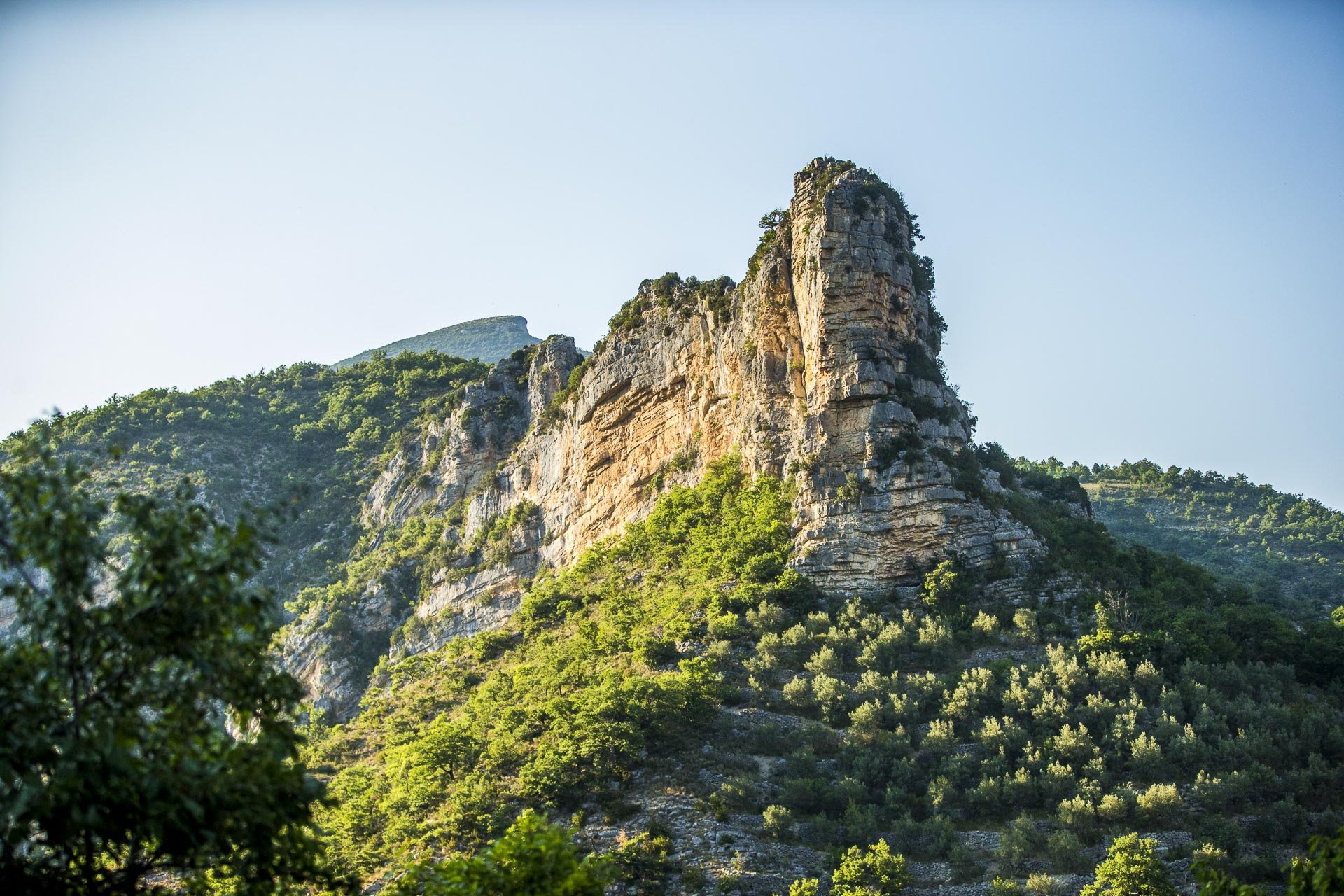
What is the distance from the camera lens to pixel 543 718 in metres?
35.2

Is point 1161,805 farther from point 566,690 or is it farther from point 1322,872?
point 566,690

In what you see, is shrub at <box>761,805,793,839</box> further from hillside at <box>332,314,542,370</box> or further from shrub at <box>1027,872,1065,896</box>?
hillside at <box>332,314,542,370</box>

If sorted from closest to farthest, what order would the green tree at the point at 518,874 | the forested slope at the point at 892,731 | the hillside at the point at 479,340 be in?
the green tree at the point at 518,874
the forested slope at the point at 892,731
the hillside at the point at 479,340

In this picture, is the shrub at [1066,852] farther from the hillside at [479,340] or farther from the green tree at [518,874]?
the hillside at [479,340]

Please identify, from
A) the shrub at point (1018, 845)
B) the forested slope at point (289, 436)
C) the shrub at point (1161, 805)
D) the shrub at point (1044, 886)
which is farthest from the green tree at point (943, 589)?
the forested slope at point (289, 436)

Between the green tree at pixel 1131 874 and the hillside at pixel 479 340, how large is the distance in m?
112

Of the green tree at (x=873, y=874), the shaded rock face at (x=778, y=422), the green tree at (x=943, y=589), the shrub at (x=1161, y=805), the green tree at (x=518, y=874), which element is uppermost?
the shaded rock face at (x=778, y=422)

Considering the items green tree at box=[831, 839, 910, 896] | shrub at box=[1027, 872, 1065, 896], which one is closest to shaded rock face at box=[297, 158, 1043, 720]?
green tree at box=[831, 839, 910, 896]

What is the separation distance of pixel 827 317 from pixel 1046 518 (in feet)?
39.3

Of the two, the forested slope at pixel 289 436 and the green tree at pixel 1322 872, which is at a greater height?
the forested slope at pixel 289 436

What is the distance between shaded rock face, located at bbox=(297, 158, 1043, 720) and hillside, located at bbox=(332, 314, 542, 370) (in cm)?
6786

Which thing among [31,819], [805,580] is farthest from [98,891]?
[805,580]

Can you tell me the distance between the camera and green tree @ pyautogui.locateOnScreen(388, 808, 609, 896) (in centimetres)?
1194

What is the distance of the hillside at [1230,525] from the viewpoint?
192ft
